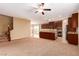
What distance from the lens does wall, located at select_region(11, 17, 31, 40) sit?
845 centimetres

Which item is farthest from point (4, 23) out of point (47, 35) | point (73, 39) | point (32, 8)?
point (73, 39)

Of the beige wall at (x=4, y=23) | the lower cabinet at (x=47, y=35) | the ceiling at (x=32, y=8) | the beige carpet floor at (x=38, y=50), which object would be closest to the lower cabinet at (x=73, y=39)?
the beige carpet floor at (x=38, y=50)

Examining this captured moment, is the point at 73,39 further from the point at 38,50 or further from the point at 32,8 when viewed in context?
the point at 32,8

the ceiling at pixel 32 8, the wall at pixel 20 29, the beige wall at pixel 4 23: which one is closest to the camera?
the ceiling at pixel 32 8

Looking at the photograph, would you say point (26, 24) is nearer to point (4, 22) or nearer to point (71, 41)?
point (4, 22)

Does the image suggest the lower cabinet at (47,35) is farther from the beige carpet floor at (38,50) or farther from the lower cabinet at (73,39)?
the beige carpet floor at (38,50)

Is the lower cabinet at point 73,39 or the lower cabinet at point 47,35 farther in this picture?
the lower cabinet at point 47,35

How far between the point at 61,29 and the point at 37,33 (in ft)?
6.44

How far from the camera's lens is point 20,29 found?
30.5ft

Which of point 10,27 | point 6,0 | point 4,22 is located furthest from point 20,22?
point 6,0

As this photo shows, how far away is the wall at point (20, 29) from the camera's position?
8.45 metres

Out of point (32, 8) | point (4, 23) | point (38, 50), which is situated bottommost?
point (38, 50)

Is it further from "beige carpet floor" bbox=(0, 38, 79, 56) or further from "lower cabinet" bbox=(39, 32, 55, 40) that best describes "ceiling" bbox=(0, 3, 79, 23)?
"lower cabinet" bbox=(39, 32, 55, 40)

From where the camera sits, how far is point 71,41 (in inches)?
258
